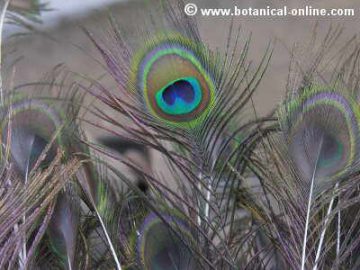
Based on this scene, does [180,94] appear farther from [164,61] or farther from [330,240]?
[330,240]

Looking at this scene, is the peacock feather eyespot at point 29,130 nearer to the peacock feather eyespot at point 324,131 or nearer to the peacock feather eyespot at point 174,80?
the peacock feather eyespot at point 174,80

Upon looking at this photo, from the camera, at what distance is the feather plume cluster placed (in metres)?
1.01

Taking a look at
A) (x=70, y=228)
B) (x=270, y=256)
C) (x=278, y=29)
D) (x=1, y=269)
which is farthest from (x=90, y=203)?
(x=278, y=29)

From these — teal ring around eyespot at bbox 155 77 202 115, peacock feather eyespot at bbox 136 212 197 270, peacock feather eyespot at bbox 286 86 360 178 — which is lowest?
peacock feather eyespot at bbox 136 212 197 270

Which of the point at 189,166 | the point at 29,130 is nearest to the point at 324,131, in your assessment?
the point at 189,166

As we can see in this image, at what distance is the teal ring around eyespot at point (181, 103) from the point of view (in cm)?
107

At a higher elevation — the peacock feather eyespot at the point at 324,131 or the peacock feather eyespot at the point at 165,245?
the peacock feather eyespot at the point at 324,131

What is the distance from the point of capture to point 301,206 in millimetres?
1011

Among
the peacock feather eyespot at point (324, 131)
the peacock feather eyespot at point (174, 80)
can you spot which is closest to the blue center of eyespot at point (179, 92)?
the peacock feather eyespot at point (174, 80)

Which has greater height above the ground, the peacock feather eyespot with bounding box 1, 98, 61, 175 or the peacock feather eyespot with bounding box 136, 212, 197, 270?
the peacock feather eyespot with bounding box 1, 98, 61, 175

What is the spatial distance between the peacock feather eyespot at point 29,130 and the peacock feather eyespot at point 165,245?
0.20m

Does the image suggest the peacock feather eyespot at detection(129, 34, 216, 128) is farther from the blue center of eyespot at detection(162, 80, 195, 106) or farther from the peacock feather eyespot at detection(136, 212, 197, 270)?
the peacock feather eyespot at detection(136, 212, 197, 270)

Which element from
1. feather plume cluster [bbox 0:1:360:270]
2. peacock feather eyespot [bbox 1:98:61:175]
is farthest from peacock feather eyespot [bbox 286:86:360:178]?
peacock feather eyespot [bbox 1:98:61:175]

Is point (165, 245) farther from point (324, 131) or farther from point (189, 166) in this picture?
point (324, 131)
